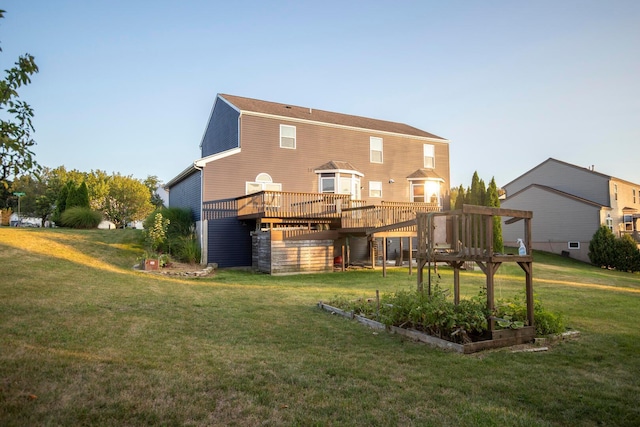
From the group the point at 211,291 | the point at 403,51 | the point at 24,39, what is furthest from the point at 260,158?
the point at 24,39

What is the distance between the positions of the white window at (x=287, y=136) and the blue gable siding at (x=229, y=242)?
4.62 m

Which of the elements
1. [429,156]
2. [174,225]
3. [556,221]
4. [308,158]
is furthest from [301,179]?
[556,221]

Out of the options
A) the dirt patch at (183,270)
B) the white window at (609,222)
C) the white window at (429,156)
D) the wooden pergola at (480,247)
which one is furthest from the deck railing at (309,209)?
the white window at (609,222)

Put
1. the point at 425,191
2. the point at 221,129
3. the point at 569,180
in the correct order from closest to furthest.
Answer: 1. the point at 221,129
2. the point at 425,191
3. the point at 569,180

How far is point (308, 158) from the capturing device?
20.8 metres

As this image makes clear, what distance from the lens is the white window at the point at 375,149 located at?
74.4 feet

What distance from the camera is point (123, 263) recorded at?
15.1 meters

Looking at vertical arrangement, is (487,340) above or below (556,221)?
below

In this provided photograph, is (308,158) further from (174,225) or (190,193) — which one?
(174,225)

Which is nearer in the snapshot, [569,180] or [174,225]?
[174,225]

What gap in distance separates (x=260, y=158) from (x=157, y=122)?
7.10 metres

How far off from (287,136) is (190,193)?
573cm

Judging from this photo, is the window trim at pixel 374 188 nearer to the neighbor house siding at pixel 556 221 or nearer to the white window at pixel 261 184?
the white window at pixel 261 184

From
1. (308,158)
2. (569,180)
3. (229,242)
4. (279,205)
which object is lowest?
(229,242)
